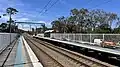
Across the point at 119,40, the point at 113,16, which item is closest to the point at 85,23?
the point at 113,16

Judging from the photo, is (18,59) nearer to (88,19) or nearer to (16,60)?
(16,60)

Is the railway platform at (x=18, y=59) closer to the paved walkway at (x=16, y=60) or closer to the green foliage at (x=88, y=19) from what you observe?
the paved walkway at (x=16, y=60)

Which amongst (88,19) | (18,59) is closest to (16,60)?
(18,59)

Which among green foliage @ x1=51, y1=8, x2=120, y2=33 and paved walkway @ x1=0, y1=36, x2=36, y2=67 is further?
green foliage @ x1=51, y1=8, x2=120, y2=33

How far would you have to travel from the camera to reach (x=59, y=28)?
12144 centimetres

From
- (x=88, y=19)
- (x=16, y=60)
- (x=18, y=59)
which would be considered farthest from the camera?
(x=88, y=19)

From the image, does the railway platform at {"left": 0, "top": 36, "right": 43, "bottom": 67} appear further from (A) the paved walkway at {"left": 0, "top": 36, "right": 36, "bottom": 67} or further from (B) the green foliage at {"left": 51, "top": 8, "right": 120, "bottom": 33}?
(B) the green foliage at {"left": 51, "top": 8, "right": 120, "bottom": 33}

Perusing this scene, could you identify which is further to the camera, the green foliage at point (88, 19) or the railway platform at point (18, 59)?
the green foliage at point (88, 19)

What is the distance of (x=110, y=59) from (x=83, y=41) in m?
13.5

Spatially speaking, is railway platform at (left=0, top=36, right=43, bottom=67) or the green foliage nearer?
railway platform at (left=0, top=36, right=43, bottom=67)

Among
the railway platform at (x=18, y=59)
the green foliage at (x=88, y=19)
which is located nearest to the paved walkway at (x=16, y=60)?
the railway platform at (x=18, y=59)

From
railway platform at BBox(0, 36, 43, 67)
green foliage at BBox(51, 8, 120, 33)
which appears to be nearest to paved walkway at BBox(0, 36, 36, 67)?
railway platform at BBox(0, 36, 43, 67)

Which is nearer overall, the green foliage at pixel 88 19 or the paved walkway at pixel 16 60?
the paved walkway at pixel 16 60

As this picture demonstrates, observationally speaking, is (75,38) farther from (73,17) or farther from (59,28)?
(59,28)
